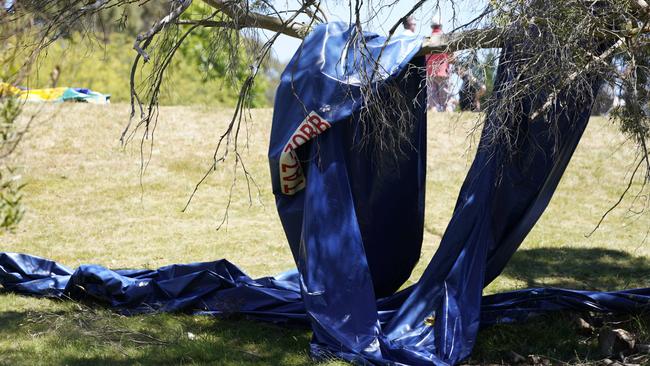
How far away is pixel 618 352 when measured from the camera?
581 centimetres

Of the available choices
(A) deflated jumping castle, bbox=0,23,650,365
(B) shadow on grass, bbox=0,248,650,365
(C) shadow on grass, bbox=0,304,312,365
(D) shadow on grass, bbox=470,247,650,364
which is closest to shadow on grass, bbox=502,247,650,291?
(D) shadow on grass, bbox=470,247,650,364

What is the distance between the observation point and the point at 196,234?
10.2 metres

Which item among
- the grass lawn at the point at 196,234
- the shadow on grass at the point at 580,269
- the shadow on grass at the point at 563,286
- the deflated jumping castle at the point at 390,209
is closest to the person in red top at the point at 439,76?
the deflated jumping castle at the point at 390,209

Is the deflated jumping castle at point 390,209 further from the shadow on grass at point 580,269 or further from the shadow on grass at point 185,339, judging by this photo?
the shadow on grass at point 580,269

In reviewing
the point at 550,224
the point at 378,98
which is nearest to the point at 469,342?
the point at 378,98

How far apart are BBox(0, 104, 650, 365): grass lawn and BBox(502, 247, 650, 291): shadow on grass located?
2 centimetres

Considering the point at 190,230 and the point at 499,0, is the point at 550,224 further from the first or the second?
the point at 499,0

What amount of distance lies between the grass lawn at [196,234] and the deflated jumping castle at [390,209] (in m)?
0.30

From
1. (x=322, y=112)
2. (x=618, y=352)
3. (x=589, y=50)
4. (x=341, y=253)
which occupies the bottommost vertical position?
(x=618, y=352)

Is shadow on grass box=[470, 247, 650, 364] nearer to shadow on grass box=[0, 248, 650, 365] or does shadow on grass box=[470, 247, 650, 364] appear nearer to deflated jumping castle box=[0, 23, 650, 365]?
shadow on grass box=[0, 248, 650, 365]

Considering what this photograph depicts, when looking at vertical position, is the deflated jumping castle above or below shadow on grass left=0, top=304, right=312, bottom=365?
above

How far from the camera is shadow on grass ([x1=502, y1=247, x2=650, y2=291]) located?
26.5 ft

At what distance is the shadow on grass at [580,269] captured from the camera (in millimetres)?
8070

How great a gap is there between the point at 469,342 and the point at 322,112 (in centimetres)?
177
